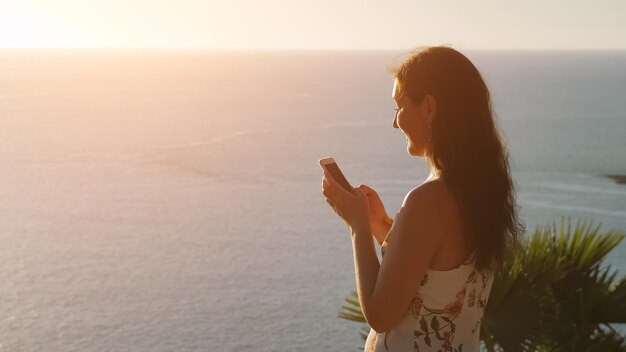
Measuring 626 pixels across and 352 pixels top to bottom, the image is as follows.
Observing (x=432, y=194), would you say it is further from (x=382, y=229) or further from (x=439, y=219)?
(x=382, y=229)

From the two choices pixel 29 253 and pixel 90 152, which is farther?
pixel 90 152

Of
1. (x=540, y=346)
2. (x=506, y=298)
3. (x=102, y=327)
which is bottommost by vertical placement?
(x=102, y=327)

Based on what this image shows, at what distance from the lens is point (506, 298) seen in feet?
21.7

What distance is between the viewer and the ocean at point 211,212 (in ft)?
201

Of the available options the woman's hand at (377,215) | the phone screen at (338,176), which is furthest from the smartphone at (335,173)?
the woman's hand at (377,215)

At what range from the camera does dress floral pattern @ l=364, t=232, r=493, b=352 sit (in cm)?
223

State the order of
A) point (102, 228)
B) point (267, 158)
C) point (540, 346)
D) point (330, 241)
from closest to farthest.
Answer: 1. point (540, 346)
2. point (330, 241)
3. point (102, 228)
4. point (267, 158)

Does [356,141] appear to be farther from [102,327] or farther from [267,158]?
[102,327]

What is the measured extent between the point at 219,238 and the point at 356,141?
40.5 metres

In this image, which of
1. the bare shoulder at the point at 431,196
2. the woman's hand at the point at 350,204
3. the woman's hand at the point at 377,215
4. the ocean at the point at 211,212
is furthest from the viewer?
the ocean at the point at 211,212

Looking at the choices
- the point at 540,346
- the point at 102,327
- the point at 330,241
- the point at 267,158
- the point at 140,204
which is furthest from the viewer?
the point at 267,158

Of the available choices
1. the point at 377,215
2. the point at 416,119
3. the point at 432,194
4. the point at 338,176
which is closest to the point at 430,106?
the point at 416,119

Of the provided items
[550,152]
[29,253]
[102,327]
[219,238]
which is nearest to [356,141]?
[550,152]

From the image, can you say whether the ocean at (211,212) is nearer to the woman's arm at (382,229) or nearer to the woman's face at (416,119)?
the woman's arm at (382,229)
